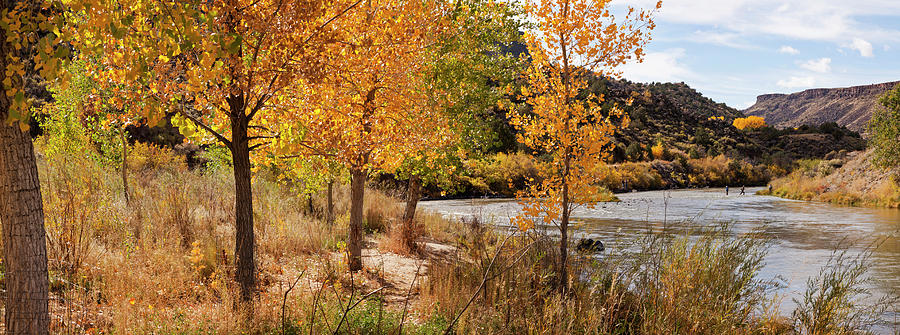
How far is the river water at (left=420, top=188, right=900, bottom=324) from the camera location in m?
11.0

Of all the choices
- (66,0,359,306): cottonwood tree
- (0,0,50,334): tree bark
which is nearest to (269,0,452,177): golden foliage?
(66,0,359,306): cottonwood tree

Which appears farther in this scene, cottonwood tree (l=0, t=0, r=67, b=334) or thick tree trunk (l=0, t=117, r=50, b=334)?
thick tree trunk (l=0, t=117, r=50, b=334)

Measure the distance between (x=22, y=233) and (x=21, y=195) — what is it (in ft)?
0.84

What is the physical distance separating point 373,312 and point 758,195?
1497 inches

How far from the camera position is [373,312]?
551cm

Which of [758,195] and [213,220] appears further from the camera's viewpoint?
[758,195]

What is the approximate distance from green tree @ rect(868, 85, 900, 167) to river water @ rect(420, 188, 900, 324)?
4.86 m

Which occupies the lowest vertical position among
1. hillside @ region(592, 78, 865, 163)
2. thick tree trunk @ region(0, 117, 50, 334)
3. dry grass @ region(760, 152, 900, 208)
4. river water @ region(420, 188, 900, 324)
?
river water @ region(420, 188, 900, 324)

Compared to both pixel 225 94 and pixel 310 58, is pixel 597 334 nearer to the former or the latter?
pixel 310 58

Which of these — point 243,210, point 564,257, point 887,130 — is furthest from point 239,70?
point 887,130

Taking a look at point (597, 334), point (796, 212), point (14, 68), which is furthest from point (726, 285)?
point (796, 212)

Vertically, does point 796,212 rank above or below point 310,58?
below

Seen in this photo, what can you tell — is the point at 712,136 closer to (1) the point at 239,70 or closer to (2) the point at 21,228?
(1) the point at 239,70

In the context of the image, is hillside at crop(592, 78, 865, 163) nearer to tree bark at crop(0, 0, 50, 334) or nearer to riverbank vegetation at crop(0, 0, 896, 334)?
riverbank vegetation at crop(0, 0, 896, 334)
